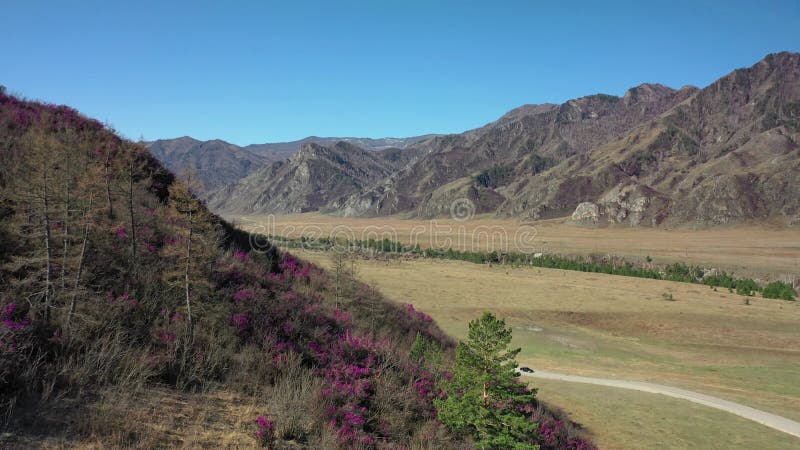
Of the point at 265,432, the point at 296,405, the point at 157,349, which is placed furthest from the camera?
the point at 157,349

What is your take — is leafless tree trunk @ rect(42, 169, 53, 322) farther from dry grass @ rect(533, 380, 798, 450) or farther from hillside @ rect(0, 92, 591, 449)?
dry grass @ rect(533, 380, 798, 450)

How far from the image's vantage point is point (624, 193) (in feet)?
477

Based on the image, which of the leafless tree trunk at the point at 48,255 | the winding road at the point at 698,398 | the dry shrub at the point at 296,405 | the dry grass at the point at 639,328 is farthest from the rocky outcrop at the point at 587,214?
the leafless tree trunk at the point at 48,255

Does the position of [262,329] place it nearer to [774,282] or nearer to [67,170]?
[67,170]

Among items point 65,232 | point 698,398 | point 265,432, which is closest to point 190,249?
point 65,232

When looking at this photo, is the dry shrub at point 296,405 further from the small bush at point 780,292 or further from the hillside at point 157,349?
the small bush at point 780,292

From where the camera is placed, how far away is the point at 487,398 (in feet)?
28.7

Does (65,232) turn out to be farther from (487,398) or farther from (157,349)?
(487,398)

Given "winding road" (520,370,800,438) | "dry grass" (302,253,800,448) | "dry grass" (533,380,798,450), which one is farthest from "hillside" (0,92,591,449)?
"dry grass" (302,253,800,448)

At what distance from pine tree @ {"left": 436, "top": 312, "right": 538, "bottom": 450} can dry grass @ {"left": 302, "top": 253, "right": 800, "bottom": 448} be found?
11324 mm

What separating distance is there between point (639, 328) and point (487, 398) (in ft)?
119

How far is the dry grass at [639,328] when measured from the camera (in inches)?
953

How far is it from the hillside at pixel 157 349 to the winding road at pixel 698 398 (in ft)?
35.8

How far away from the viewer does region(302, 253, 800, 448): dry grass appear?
24.2 meters
